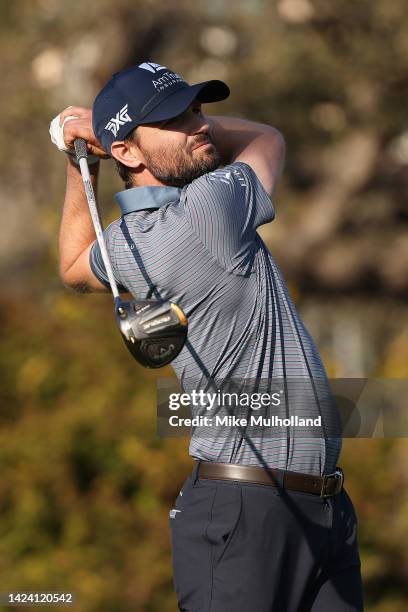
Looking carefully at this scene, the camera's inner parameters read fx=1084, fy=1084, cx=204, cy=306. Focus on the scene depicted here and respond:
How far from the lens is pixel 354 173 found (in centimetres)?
861

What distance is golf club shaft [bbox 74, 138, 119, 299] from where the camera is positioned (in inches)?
108

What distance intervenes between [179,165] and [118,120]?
0.70 feet

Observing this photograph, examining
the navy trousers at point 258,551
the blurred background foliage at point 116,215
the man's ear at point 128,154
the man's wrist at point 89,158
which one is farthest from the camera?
the blurred background foliage at point 116,215

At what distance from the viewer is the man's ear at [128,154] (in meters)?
3.00

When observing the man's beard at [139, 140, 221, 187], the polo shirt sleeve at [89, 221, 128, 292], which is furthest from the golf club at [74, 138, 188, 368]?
the man's beard at [139, 140, 221, 187]

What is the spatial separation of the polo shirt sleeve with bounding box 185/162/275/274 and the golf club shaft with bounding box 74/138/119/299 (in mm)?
230

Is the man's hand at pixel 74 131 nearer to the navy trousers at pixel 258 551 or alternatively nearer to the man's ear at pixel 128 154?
the man's ear at pixel 128 154

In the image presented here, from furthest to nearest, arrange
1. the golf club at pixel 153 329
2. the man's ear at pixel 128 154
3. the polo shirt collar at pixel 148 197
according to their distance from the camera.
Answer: the man's ear at pixel 128 154
the polo shirt collar at pixel 148 197
the golf club at pixel 153 329

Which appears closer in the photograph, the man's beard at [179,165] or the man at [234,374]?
the man at [234,374]

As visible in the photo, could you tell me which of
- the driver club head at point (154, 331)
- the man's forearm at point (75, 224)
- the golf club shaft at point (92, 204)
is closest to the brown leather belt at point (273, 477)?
the driver club head at point (154, 331)

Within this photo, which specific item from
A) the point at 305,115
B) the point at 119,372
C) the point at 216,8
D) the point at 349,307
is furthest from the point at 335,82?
the point at 119,372

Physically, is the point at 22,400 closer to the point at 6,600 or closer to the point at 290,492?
the point at 6,600

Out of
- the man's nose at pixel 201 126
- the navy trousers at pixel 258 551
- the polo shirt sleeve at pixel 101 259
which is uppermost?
the man's nose at pixel 201 126

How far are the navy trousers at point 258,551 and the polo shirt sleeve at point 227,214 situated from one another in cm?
59
